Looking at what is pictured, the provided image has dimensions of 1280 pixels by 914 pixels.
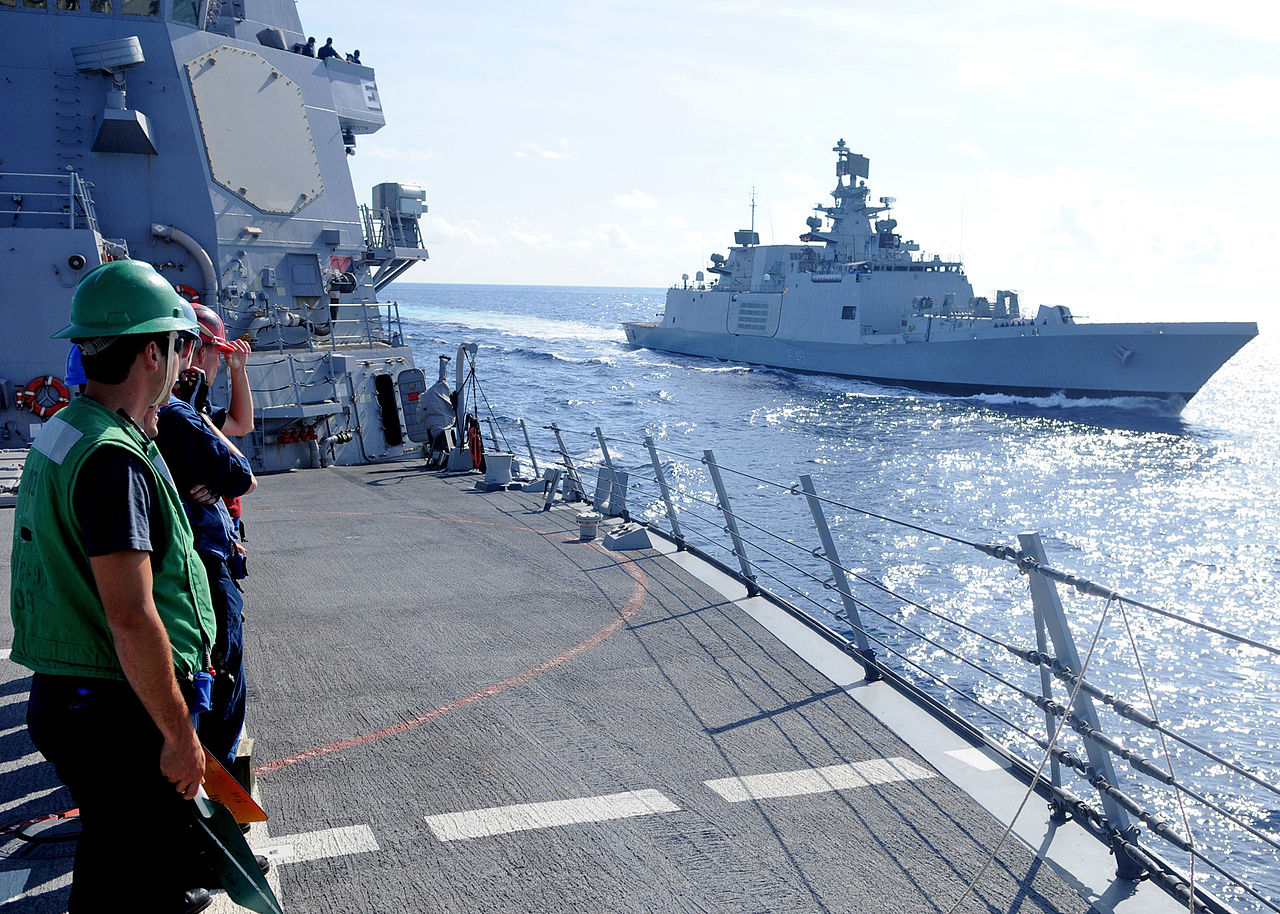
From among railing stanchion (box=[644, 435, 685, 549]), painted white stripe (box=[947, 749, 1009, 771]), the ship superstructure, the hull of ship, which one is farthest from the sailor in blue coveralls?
the hull of ship

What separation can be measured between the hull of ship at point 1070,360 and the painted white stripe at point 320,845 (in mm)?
38935

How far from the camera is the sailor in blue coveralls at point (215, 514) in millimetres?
2996

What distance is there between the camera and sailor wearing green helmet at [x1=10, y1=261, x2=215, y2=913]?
1.96 metres

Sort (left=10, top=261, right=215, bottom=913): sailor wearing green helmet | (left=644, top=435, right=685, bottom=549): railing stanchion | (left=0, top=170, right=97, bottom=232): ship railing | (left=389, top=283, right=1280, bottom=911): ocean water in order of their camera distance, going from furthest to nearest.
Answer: (left=0, top=170, right=97, bottom=232): ship railing
(left=389, top=283, right=1280, bottom=911): ocean water
(left=644, top=435, right=685, bottom=549): railing stanchion
(left=10, top=261, right=215, bottom=913): sailor wearing green helmet

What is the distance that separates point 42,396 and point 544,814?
11.1m

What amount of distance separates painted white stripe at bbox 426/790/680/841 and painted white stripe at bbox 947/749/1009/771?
4.61 feet

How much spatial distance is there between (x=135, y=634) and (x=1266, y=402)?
6143cm

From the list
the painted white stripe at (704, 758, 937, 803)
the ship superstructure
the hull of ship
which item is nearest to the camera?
the painted white stripe at (704, 758, 937, 803)

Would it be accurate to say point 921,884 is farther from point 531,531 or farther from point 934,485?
point 934,485

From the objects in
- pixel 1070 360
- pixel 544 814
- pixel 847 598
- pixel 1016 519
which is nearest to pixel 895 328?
pixel 1070 360

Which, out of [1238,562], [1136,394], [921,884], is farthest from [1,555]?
[1136,394]

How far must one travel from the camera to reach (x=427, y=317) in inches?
3438

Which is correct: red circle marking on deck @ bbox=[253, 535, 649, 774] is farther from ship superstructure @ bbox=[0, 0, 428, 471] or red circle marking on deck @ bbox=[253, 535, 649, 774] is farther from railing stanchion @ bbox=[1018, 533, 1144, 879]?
ship superstructure @ bbox=[0, 0, 428, 471]

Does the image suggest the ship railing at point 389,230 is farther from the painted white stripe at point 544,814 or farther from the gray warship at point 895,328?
the gray warship at point 895,328
